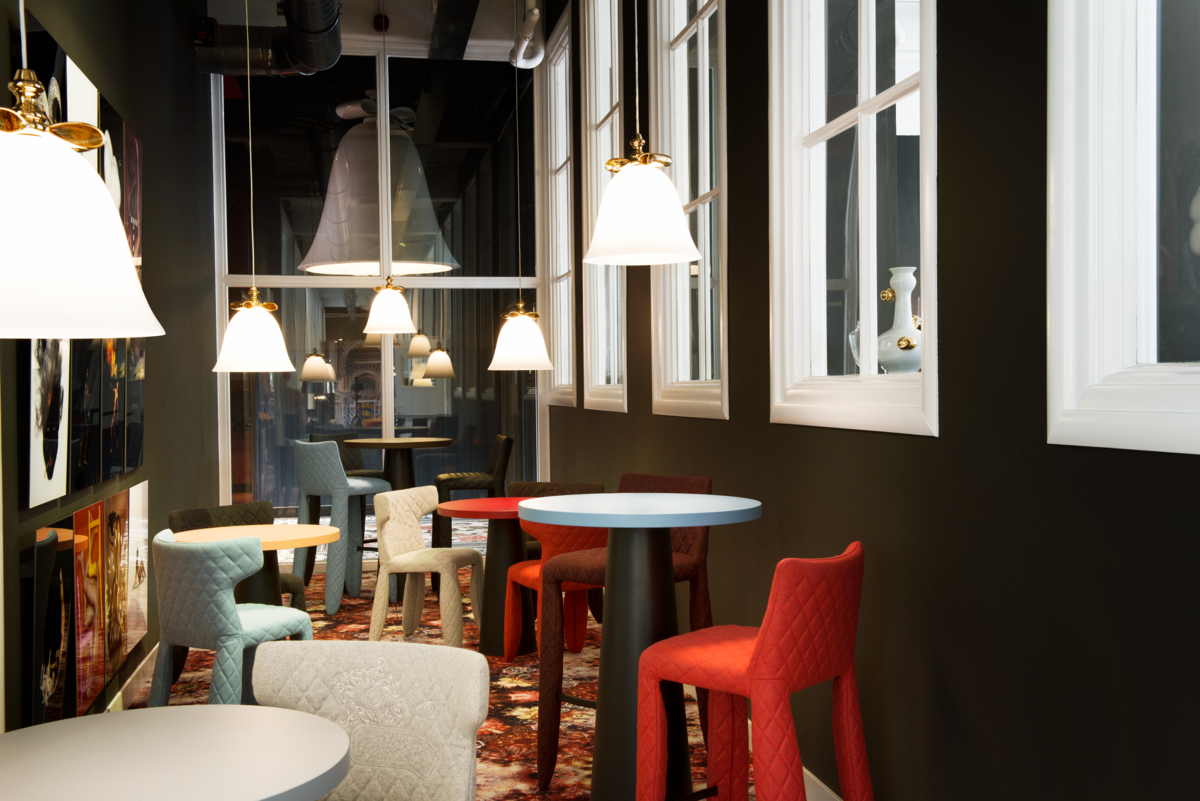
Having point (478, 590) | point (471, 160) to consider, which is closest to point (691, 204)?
point (478, 590)

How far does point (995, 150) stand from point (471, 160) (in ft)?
21.2

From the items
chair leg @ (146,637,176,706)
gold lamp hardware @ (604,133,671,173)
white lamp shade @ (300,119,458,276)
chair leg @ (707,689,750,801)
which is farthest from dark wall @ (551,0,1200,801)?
white lamp shade @ (300,119,458,276)

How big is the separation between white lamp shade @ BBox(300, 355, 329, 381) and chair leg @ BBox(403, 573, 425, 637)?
3021mm

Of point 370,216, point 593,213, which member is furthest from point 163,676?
point 370,216

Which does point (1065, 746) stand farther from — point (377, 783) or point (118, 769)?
point (118, 769)

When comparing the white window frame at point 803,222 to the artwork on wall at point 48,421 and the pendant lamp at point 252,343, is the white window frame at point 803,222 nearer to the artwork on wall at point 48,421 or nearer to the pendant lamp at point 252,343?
the pendant lamp at point 252,343

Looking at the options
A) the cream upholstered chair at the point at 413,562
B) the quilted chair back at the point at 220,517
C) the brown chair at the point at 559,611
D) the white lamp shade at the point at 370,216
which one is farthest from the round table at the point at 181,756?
the white lamp shade at the point at 370,216

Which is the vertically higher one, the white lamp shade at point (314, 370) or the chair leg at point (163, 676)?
the white lamp shade at point (314, 370)

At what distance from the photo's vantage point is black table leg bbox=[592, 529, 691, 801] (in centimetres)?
283

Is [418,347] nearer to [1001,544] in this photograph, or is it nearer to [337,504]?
[337,504]

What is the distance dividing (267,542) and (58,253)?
3.12 meters

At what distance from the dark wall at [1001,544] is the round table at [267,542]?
6.97 ft

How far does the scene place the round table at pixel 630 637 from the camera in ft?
9.29

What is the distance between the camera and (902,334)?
277 cm
